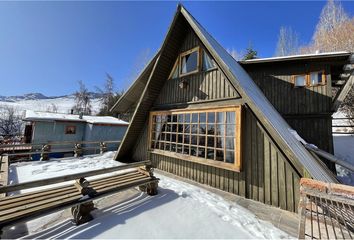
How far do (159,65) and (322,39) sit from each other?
24104 millimetres

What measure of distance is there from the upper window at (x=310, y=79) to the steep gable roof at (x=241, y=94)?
230 centimetres

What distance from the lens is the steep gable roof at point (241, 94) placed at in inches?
149

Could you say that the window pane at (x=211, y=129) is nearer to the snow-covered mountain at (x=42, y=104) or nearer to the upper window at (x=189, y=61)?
the upper window at (x=189, y=61)

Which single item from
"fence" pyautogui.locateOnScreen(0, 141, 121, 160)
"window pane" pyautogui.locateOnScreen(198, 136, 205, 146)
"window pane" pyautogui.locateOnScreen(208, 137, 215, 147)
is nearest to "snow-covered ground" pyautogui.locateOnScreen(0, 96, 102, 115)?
"fence" pyautogui.locateOnScreen(0, 141, 121, 160)

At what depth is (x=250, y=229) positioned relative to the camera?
3156mm

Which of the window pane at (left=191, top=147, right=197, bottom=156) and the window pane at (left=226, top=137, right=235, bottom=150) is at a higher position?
the window pane at (left=226, top=137, right=235, bottom=150)

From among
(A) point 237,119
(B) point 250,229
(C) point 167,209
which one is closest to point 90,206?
(C) point 167,209

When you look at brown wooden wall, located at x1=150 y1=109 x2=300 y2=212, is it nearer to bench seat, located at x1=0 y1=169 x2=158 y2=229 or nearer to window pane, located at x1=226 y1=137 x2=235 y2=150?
window pane, located at x1=226 y1=137 x2=235 y2=150

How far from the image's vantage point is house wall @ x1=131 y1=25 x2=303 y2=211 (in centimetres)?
398

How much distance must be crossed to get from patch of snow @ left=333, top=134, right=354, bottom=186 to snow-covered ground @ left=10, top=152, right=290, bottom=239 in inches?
280

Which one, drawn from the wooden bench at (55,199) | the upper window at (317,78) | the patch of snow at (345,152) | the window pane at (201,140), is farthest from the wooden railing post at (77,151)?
the patch of snow at (345,152)

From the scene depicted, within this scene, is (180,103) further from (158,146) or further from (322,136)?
(322,136)

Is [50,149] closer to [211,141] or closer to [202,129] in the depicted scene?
[202,129]

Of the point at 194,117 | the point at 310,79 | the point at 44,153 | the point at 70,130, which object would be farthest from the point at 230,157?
the point at 70,130
